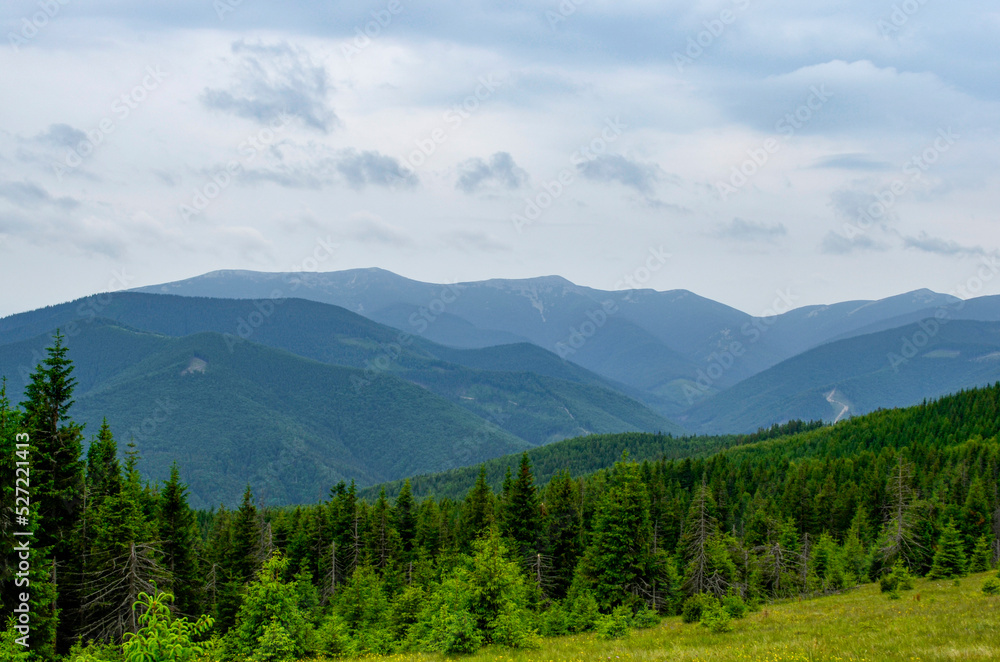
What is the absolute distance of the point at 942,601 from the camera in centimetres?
3525

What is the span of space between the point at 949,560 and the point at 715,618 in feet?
97.6

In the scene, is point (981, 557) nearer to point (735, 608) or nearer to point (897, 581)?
point (897, 581)

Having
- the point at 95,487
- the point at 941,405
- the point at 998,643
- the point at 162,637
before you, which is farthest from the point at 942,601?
the point at 941,405

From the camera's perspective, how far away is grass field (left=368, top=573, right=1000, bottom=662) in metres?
20.1

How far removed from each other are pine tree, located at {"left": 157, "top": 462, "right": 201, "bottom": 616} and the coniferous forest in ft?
0.44

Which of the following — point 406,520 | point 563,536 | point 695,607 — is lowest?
point 695,607

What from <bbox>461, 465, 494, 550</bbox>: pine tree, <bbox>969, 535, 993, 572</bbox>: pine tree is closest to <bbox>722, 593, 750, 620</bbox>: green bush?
<bbox>461, 465, 494, 550</bbox>: pine tree

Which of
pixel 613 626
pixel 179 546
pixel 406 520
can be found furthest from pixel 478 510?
pixel 613 626

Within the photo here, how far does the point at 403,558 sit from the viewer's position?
65688 millimetres

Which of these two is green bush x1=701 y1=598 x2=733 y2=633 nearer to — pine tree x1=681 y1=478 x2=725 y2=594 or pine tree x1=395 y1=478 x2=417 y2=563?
pine tree x1=681 y1=478 x2=725 y2=594

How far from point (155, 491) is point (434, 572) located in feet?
76.7

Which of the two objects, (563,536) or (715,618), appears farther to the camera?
(563,536)

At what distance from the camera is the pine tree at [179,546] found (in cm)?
4416

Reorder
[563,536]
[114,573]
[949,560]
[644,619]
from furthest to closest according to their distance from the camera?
[563,536] < [949,560] < [644,619] < [114,573]
